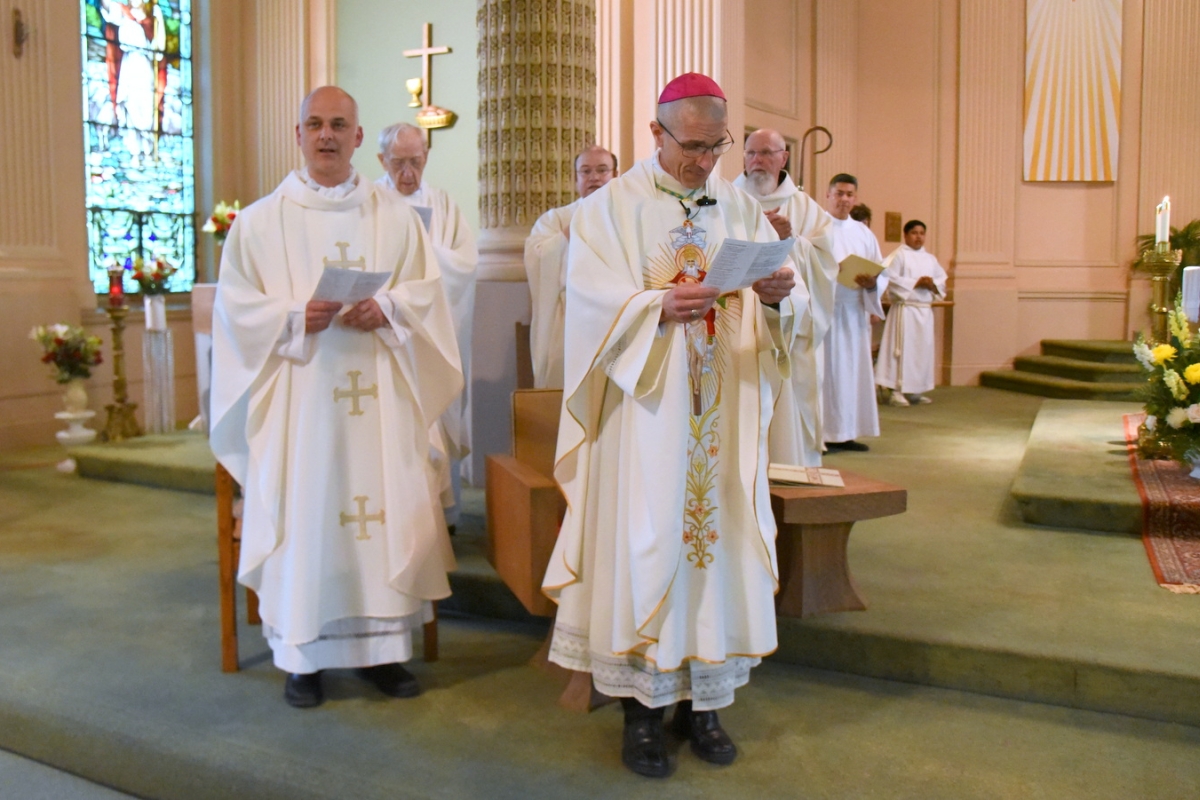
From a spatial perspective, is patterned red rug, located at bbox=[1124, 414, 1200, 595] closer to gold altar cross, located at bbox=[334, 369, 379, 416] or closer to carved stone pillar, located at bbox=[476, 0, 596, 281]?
gold altar cross, located at bbox=[334, 369, 379, 416]

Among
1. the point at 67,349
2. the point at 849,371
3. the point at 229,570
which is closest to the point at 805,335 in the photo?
the point at 229,570

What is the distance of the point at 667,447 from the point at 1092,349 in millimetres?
9865

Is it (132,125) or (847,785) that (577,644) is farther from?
(132,125)

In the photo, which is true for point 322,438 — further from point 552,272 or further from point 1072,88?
point 1072,88

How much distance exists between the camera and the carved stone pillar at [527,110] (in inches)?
234

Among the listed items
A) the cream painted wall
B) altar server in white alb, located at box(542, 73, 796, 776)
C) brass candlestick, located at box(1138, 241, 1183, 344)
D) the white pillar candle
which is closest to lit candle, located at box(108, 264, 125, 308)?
the cream painted wall

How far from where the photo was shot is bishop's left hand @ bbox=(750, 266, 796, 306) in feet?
9.85

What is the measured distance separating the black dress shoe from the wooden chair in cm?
104

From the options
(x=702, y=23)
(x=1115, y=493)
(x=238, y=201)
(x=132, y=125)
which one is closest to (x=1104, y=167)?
(x=702, y=23)

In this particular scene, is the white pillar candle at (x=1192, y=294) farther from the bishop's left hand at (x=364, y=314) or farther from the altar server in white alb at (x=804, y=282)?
the bishop's left hand at (x=364, y=314)

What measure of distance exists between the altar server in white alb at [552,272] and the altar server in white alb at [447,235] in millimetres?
318

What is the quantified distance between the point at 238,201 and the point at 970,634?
8.33 meters

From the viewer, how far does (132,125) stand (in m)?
9.48

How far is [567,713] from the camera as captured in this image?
3.44 m
